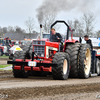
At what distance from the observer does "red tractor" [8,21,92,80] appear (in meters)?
8.73

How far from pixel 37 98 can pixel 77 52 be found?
4969 millimetres

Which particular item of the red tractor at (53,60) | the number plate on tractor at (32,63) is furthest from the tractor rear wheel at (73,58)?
the number plate on tractor at (32,63)

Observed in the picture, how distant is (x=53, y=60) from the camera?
28.7 ft

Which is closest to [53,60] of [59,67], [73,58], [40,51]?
[59,67]

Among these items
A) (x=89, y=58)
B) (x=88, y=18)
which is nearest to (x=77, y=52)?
(x=89, y=58)

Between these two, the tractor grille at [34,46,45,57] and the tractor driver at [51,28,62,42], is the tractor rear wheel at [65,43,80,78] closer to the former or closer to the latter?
the tractor driver at [51,28,62,42]

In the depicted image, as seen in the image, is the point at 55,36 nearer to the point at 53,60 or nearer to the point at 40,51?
the point at 40,51

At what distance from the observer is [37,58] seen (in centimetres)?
934

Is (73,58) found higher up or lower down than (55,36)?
lower down

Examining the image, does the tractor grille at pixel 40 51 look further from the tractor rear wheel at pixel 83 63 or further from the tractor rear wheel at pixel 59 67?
Answer: the tractor rear wheel at pixel 83 63

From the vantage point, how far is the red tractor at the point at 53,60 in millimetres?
8727

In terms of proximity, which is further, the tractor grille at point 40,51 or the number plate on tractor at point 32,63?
the tractor grille at point 40,51

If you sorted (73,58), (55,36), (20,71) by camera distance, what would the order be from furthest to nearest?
(55,36), (73,58), (20,71)

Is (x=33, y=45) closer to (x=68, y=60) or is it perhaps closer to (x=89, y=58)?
(x=68, y=60)
